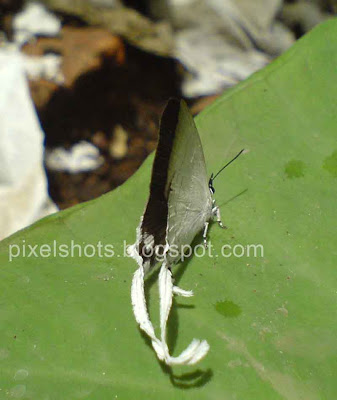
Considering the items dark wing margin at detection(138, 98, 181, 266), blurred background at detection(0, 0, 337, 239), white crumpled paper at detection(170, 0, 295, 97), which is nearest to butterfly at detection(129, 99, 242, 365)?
dark wing margin at detection(138, 98, 181, 266)

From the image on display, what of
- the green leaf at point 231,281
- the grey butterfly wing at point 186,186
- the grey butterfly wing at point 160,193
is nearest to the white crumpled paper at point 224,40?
the green leaf at point 231,281

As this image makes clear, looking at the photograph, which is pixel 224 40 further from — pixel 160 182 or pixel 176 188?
pixel 160 182

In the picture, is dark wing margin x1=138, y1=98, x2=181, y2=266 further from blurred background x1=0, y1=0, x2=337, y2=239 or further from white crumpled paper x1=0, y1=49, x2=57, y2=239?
blurred background x1=0, y1=0, x2=337, y2=239

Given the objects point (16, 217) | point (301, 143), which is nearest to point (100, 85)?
point (16, 217)

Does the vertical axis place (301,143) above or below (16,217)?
above

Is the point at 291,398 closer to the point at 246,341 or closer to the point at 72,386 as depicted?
the point at 246,341

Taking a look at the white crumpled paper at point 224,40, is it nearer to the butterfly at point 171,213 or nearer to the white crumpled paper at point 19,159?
the white crumpled paper at point 19,159
